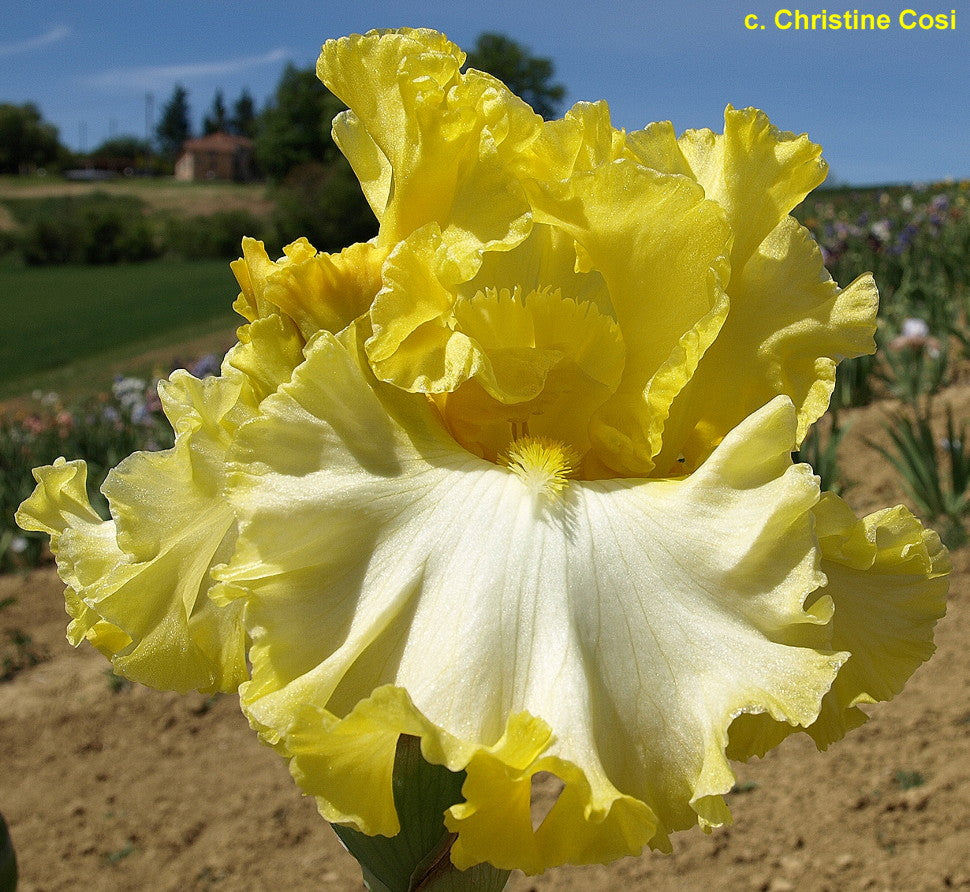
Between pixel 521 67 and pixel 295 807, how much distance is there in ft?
→ 153

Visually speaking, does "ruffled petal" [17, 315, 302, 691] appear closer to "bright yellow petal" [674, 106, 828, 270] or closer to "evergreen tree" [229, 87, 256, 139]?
"bright yellow petal" [674, 106, 828, 270]

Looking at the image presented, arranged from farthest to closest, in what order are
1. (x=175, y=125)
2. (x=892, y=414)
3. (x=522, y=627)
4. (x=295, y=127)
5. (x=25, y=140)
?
1. (x=175, y=125)
2. (x=25, y=140)
3. (x=295, y=127)
4. (x=892, y=414)
5. (x=522, y=627)

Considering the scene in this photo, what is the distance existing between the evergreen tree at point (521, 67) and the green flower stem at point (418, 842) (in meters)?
44.9

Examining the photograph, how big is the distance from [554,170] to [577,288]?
0.33ft

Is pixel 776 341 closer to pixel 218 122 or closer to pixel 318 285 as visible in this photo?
pixel 318 285

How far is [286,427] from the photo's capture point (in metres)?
0.67

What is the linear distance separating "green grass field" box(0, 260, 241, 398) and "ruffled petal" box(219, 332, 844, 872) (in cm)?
1440

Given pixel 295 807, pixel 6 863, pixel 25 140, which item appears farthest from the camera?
pixel 25 140

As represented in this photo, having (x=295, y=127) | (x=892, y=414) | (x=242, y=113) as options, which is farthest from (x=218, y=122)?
(x=892, y=414)

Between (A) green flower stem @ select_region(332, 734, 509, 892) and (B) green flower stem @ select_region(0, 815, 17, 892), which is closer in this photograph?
(A) green flower stem @ select_region(332, 734, 509, 892)

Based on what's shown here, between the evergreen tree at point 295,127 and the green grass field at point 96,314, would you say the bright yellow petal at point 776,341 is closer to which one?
the green grass field at point 96,314

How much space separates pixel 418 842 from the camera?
76cm

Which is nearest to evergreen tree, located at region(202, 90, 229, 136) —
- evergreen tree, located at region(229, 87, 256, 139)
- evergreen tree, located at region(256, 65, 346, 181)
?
evergreen tree, located at region(229, 87, 256, 139)

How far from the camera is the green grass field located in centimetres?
1622
